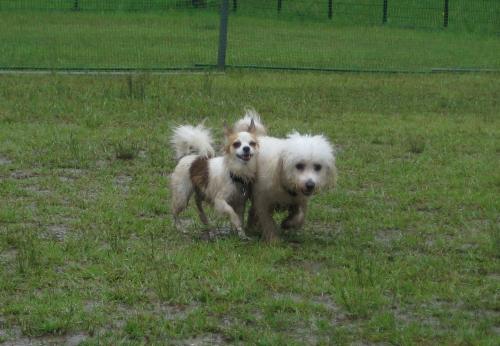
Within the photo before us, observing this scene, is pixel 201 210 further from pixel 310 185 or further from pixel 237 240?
pixel 310 185

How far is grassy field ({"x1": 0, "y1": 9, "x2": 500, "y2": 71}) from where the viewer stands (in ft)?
55.3

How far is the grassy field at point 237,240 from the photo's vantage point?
530 centimetres

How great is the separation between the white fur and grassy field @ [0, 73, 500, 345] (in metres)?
0.18

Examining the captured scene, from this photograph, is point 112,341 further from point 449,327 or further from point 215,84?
point 215,84

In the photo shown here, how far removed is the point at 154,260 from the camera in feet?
20.8

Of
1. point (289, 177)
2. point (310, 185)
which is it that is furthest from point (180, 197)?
point (310, 185)

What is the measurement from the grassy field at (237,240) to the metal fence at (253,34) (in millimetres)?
3997

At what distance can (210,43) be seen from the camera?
1859 cm

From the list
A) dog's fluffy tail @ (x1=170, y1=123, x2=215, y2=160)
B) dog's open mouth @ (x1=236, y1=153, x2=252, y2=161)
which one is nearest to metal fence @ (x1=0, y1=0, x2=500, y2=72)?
dog's fluffy tail @ (x1=170, y1=123, x2=215, y2=160)

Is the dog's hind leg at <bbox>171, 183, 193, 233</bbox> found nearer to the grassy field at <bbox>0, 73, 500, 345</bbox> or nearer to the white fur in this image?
the grassy field at <bbox>0, 73, 500, 345</bbox>

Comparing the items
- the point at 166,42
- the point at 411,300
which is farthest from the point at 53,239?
the point at 166,42

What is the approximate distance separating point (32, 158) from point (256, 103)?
381 cm

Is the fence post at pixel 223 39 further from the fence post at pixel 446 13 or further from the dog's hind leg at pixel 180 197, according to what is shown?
the fence post at pixel 446 13

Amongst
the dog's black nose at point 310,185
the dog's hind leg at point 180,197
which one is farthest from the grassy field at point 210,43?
the dog's black nose at point 310,185
